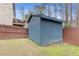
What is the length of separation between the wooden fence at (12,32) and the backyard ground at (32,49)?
2.0 inches

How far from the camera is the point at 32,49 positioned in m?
2.26

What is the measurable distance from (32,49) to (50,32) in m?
0.31

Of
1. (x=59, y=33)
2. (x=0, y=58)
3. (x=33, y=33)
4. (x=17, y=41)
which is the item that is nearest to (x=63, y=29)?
(x=59, y=33)

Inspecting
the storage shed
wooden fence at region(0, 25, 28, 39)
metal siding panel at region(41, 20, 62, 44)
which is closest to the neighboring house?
wooden fence at region(0, 25, 28, 39)

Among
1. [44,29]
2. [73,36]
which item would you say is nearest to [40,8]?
[44,29]

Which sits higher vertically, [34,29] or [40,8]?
[40,8]

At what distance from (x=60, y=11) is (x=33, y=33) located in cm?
43

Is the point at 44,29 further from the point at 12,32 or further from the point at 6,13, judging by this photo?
the point at 6,13

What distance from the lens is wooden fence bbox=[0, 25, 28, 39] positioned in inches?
87.7

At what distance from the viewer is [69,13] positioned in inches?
89.8

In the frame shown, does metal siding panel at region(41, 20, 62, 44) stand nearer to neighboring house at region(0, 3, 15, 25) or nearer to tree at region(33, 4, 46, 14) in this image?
tree at region(33, 4, 46, 14)

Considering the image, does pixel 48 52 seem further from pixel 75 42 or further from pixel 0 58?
pixel 0 58

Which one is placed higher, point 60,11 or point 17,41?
point 60,11

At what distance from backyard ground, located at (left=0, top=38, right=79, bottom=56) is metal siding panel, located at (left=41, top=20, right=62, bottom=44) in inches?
3.3
